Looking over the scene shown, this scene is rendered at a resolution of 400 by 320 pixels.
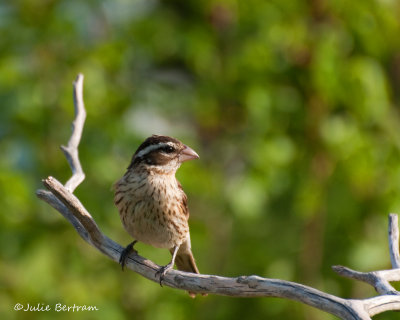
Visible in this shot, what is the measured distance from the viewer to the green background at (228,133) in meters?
6.55

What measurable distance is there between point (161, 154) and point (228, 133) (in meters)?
2.31

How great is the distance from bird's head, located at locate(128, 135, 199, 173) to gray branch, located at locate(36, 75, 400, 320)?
52 cm

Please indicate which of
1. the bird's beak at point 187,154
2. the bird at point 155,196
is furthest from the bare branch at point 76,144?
the bird's beak at point 187,154

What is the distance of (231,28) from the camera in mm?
7488

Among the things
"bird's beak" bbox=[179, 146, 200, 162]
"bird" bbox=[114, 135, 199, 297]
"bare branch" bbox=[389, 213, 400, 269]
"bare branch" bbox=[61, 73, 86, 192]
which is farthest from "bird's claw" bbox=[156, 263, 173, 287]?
"bare branch" bbox=[389, 213, 400, 269]

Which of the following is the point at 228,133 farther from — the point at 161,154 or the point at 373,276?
the point at 373,276

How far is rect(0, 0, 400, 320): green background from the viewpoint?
6551 mm

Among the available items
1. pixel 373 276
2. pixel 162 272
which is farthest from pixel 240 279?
pixel 162 272

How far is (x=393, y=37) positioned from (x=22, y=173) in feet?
12.0

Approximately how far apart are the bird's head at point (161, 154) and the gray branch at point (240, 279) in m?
0.52

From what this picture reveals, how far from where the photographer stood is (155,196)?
525cm

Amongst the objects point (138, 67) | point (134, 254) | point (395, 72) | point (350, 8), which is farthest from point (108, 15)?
point (134, 254)

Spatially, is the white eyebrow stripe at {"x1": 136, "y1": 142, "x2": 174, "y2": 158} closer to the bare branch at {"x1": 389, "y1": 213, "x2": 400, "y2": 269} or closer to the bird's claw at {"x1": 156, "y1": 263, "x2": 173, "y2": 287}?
the bird's claw at {"x1": 156, "y1": 263, "x2": 173, "y2": 287}

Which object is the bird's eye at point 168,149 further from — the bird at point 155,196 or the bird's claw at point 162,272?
the bird's claw at point 162,272
